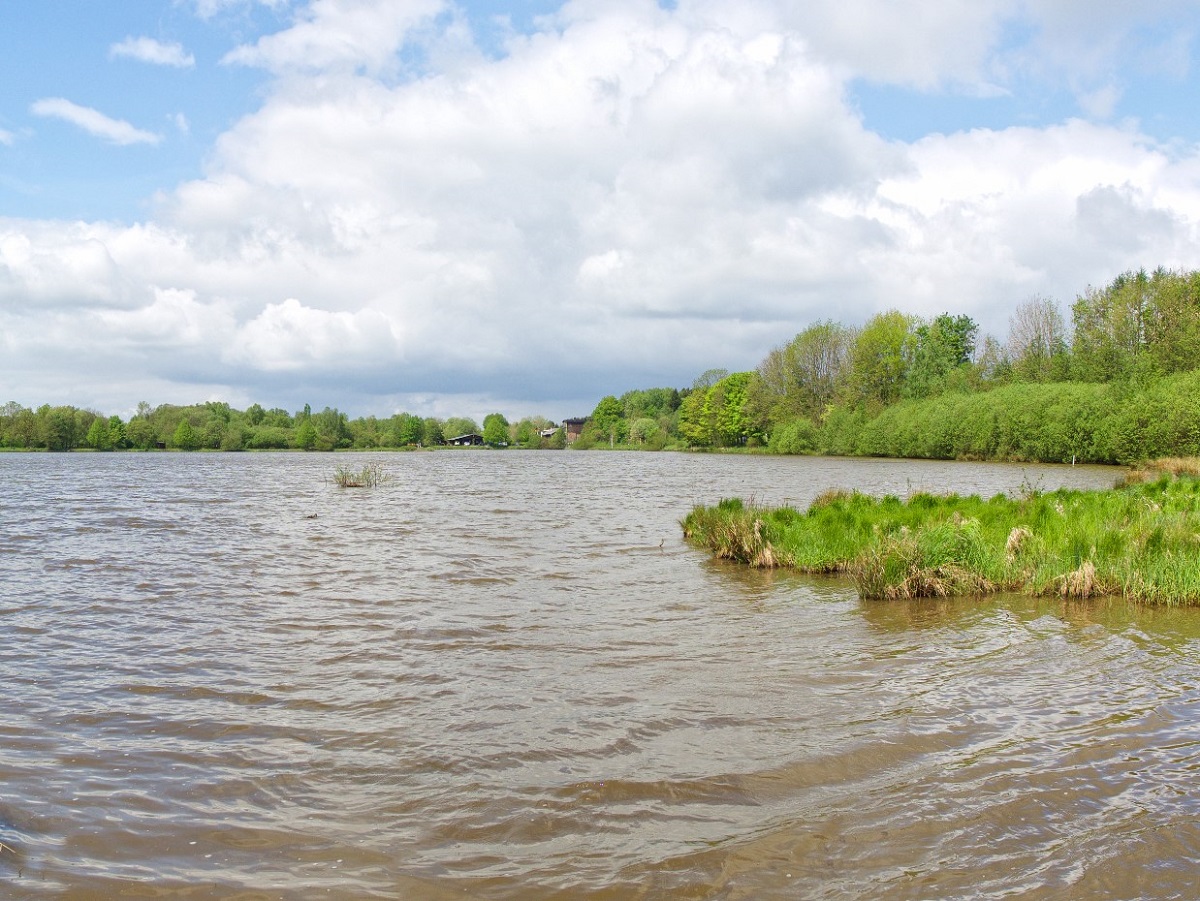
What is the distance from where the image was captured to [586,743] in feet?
23.5

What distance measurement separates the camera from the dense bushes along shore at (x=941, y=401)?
61.3m

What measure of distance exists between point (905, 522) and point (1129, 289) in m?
69.1

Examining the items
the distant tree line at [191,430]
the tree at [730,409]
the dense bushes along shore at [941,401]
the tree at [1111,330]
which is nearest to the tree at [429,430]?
the distant tree line at [191,430]

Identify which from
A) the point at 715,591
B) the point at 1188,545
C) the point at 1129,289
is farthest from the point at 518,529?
the point at 1129,289

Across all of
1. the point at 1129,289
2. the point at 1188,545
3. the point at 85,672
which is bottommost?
the point at 85,672

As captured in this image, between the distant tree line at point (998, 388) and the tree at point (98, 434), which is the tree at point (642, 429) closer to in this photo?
the distant tree line at point (998, 388)

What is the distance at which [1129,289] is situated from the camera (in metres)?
70.9

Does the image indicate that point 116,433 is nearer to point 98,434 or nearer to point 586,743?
point 98,434

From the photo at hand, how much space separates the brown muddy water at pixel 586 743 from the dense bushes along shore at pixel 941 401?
182 feet

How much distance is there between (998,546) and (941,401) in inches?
2861

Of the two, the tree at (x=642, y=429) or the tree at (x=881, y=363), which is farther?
the tree at (x=642, y=429)

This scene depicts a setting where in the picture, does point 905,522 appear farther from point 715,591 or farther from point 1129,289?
point 1129,289

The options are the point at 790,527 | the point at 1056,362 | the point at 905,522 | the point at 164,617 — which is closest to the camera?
the point at 164,617

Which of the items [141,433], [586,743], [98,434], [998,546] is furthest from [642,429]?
[586,743]
